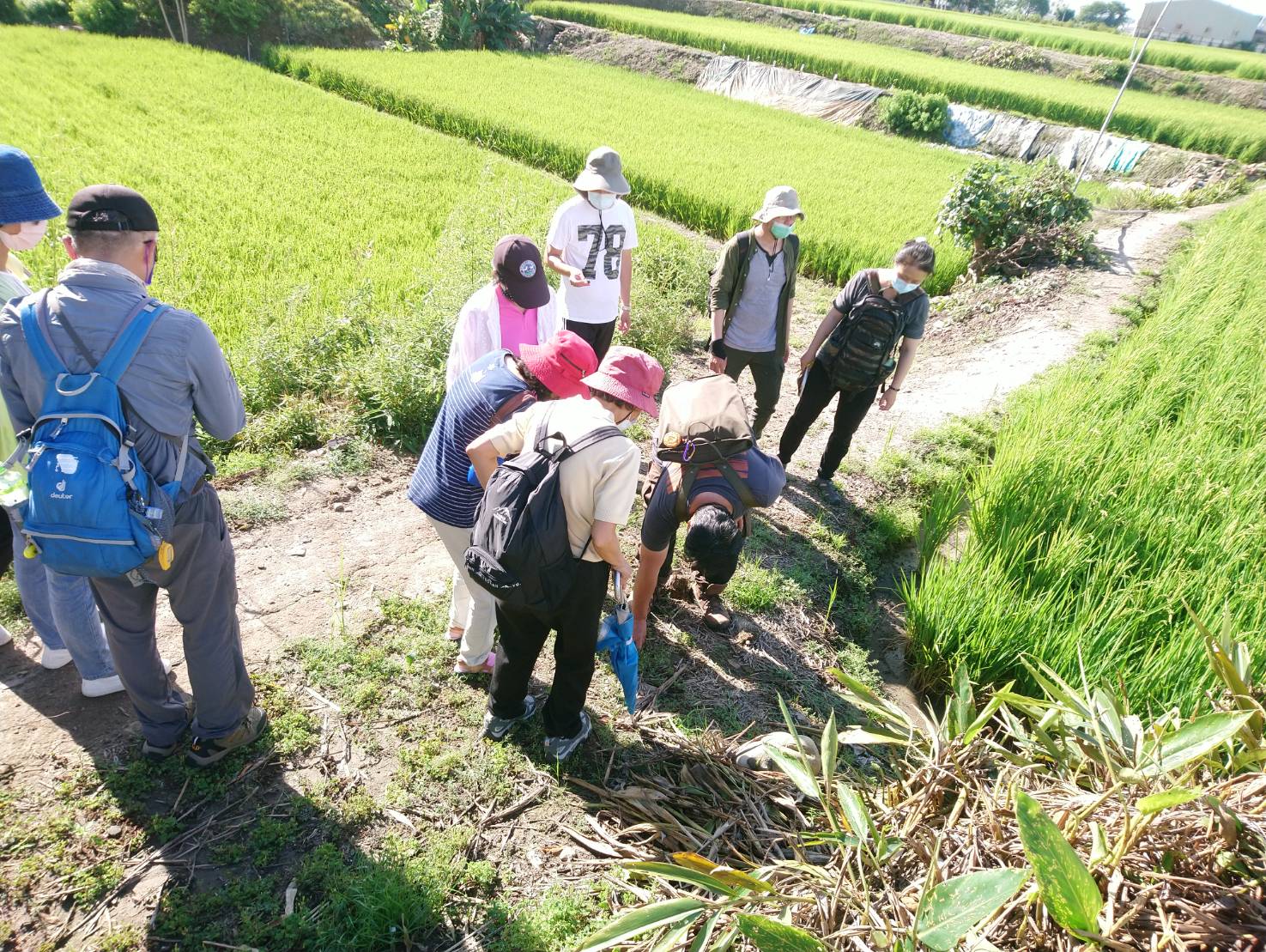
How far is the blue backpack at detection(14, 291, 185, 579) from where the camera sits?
1680mm

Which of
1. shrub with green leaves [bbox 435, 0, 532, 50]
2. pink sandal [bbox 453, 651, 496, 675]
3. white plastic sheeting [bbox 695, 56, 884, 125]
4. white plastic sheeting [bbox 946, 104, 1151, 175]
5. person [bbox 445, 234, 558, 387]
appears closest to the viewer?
person [bbox 445, 234, 558, 387]

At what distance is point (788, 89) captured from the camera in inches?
840

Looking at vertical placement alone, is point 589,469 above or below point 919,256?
below

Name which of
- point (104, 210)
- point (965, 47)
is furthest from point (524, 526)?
point (965, 47)

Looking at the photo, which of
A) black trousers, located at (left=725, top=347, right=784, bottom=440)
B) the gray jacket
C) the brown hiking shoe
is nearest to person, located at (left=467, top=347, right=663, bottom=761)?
the gray jacket

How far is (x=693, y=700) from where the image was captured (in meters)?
2.86

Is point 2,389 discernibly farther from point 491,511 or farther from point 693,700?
point 693,700

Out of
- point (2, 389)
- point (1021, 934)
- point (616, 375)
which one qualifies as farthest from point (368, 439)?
point (1021, 934)

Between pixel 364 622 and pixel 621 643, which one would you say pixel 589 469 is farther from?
pixel 364 622

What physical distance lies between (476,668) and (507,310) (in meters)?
1.49

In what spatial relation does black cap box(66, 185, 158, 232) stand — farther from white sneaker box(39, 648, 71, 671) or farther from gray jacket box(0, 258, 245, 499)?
white sneaker box(39, 648, 71, 671)

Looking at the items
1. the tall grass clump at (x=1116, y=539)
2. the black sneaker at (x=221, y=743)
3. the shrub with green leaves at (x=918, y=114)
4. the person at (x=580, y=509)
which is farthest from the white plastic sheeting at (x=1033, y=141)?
the black sneaker at (x=221, y=743)

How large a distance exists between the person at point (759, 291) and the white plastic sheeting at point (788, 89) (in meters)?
19.6

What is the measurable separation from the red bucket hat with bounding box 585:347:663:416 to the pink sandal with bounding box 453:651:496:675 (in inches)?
54.0
